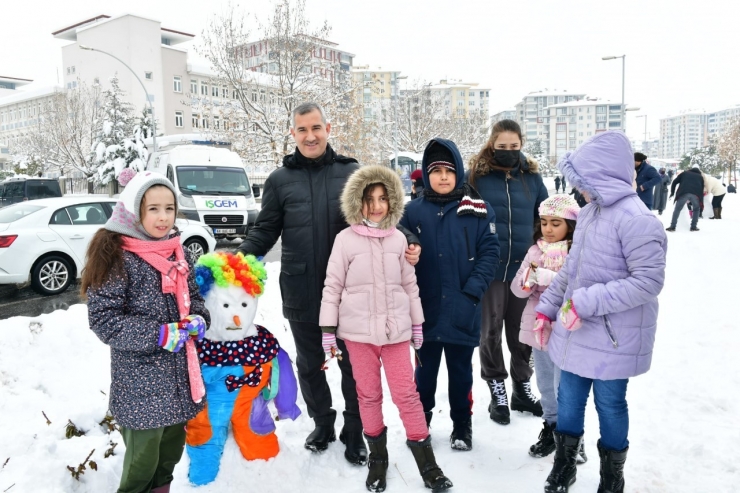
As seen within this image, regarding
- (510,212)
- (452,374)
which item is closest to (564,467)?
(452,374)

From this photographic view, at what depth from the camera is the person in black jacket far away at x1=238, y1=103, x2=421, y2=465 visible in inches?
136

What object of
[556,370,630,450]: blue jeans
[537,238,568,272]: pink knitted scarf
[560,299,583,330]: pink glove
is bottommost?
[556,370,630,450]: blue jeans

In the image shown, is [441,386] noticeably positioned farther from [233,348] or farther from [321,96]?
[321,96]

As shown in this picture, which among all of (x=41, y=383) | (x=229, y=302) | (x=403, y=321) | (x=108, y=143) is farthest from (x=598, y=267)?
(x=108, y=143)

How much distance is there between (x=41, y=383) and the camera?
3799mm

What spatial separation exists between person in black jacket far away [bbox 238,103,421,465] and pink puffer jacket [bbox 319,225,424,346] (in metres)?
0.28

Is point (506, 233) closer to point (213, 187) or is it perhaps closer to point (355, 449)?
point (355, 449)

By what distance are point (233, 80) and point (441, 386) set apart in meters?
15.5

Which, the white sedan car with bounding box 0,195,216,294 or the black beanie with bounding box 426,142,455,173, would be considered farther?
the white sedan car with bounding box 0,195,216,294

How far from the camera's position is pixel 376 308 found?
3123 mm

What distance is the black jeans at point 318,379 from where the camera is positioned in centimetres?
355

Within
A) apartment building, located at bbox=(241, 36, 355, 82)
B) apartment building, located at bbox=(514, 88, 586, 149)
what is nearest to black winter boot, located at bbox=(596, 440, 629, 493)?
apartment building, located at bbox=(241, 36, 355, 82)

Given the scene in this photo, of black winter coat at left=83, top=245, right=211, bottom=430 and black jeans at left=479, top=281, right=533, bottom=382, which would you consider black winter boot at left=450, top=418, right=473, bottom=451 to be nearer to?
black jeans at left=479, top=281, right=533, bottom=382

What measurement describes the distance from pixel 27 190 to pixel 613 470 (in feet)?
87.2
